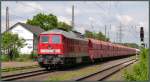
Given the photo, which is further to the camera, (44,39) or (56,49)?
(44,39)

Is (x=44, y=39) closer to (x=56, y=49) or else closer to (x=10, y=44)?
(x=56, y=49)

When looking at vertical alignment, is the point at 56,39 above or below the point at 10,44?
above

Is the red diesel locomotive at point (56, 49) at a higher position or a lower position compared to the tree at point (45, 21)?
lower

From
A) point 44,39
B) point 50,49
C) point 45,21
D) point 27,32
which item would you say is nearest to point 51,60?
point 50,49

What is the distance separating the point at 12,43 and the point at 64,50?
99.2 feet

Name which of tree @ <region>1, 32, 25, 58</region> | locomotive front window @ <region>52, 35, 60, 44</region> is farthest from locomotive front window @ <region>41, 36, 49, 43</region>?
tree @ <region>1, 32, 25, 58</region>

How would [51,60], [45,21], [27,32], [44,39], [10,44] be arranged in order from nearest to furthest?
[51,60], [44,39], [10,44], [27,32], [45,21]

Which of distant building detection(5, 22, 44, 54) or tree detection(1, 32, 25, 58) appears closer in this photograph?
tree detection(1, 32, 25, 58)

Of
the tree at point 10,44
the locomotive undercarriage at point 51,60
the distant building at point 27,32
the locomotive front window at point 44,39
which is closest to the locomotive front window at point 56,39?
the locomotive front window at point 44,39

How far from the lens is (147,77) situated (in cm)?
1922

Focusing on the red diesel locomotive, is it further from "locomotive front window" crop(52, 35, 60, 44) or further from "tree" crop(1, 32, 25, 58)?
"tree" crop(1, 32, 25, 58)

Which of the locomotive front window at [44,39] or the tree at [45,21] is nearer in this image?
the locomotive front window at [44,39]

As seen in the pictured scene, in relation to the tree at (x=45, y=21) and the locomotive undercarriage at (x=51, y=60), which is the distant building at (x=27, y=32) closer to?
the tree at (x=45, y=21)

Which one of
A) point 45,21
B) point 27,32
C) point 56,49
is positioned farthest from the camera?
point 45,21
